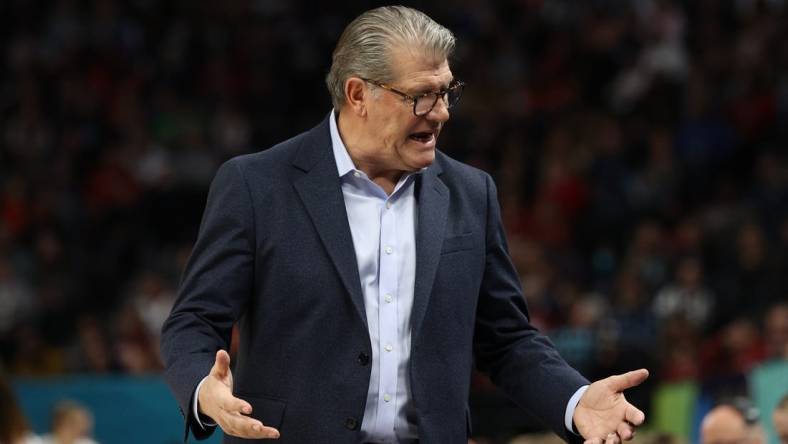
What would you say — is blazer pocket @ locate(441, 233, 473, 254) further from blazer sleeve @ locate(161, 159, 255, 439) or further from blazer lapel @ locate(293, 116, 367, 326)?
blazer sleeve @ locate(161, 159, 255, 439)

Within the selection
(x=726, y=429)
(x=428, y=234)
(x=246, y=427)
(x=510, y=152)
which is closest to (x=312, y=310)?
(x=428, y=234)

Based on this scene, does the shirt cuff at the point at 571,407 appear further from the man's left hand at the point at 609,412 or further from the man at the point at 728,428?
the man at the point at 728,428

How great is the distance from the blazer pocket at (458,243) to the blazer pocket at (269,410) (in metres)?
0.54

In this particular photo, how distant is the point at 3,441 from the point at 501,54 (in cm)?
853

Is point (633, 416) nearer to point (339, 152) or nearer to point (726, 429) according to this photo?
point (339, 152)

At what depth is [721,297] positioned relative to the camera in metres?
9.72

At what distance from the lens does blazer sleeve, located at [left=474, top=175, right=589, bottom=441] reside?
→ 3520 millimetres

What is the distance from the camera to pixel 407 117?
339 centimetres

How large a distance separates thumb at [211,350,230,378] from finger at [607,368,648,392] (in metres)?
0.88

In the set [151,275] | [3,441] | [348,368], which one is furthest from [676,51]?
[348,368]

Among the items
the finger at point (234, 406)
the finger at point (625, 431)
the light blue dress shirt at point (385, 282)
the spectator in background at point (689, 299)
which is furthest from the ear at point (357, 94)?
the spectator in background at point (689, 299)

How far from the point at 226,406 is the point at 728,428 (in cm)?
235

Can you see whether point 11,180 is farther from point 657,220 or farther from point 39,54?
point 657,220

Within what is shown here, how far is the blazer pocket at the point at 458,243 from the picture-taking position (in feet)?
11.5
